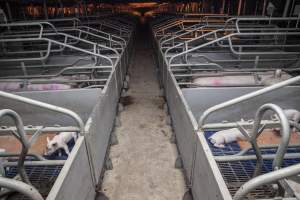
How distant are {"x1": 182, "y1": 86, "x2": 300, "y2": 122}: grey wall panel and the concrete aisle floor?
2.26 ft

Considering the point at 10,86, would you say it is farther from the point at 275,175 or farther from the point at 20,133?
the point at 275,175

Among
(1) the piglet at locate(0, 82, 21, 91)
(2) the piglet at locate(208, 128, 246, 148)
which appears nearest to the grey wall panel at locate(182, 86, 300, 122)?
(2) the piglet at locate(208, 128, 246, 148)

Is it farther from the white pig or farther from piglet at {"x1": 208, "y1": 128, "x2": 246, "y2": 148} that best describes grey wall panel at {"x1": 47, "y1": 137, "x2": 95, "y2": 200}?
the white pig

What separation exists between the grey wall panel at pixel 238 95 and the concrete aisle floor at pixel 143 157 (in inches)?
27.1

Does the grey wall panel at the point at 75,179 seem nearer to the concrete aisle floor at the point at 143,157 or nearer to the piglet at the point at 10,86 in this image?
the concrete aisle floor at the point at 143,157

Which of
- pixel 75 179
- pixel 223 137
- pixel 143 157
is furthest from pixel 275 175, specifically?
pixel 143 157

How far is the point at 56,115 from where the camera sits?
2.54m

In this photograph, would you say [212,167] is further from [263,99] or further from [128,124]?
[128,124]

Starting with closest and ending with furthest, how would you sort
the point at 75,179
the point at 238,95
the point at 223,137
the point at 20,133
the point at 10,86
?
1. the point at 20,133
2. the point at 75,179
3. the point at 223,137
4. the point at 238,95
5. the point at 10,86

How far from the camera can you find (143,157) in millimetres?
2688

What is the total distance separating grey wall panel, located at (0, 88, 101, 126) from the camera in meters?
2.52

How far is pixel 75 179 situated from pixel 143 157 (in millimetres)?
1329

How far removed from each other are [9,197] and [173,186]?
52.4 inches

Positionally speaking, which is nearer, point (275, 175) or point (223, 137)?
point (275, 175)
